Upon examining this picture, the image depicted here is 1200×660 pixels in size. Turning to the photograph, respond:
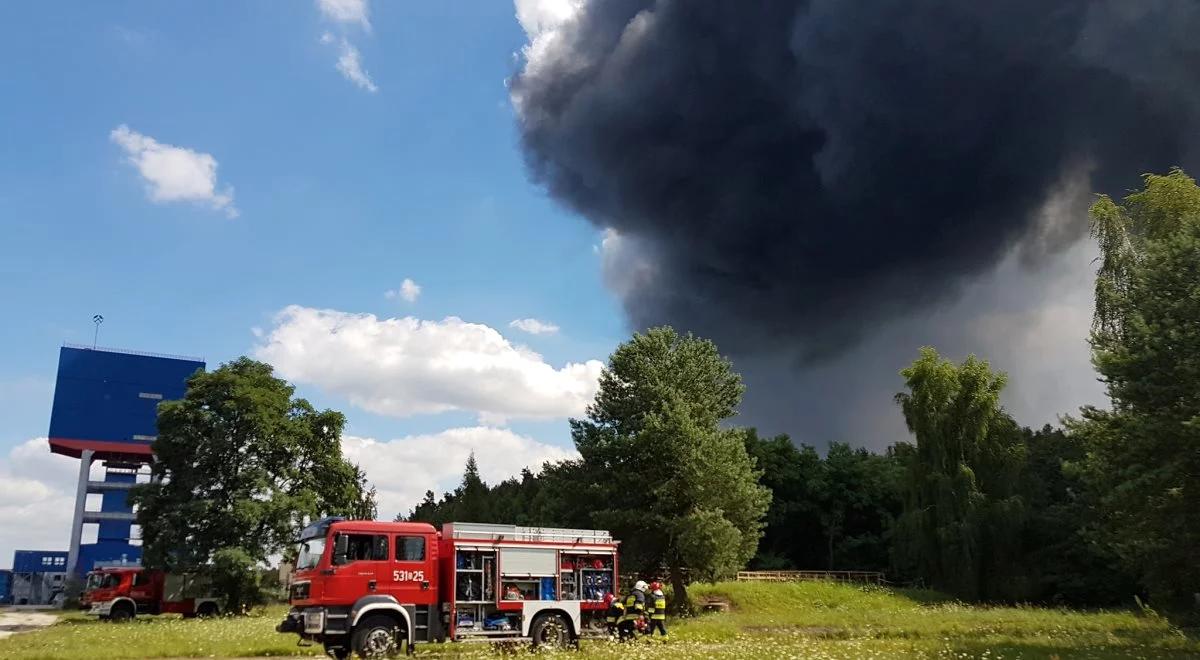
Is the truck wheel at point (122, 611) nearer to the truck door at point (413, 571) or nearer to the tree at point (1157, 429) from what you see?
the truck door at point (413, 571)

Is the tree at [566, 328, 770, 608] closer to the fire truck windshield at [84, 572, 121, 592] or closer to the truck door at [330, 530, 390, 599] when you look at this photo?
the truck door at [330, 530, 390, 599]

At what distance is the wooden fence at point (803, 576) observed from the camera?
47969 millimetres

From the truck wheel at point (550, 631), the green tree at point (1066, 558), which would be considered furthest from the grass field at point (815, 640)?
the green tree at point (1066, 558)

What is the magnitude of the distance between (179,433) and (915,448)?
44079 mm

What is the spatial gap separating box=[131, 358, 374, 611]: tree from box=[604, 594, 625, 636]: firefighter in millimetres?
22667

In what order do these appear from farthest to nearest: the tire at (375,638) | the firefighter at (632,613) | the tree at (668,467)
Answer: the tree at (668,467) → the firefighter at (632,613) → the tire at (375,638)

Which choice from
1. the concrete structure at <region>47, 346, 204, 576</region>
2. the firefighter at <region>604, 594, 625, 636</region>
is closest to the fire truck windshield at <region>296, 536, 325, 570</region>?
the firefighter at <region>604, 594, 625, 636</region>

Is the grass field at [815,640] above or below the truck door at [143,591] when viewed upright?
below

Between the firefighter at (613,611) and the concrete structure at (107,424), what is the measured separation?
64318 mm

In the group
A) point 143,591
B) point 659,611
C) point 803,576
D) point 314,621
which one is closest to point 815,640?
point 659,611

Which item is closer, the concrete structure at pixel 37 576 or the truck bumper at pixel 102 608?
the truck bumper at pixel 102 608

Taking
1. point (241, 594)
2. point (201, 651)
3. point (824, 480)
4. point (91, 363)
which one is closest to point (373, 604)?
point (201, 651)

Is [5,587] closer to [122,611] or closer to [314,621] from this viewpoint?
[122,611]

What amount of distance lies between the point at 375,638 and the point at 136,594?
83.8 feet
